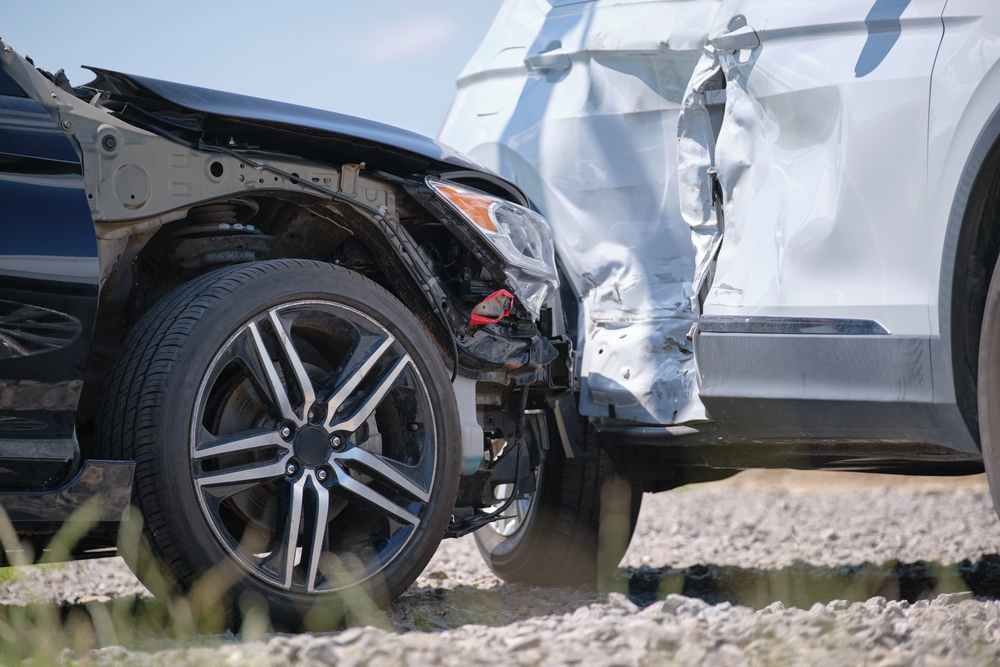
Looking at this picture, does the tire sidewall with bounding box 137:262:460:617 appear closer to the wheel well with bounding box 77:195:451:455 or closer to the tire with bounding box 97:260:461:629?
the tire with bounding box 97:260:461:629

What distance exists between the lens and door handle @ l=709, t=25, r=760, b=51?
283 centimetres

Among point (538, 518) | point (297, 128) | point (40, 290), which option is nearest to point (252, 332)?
point (40, 290)

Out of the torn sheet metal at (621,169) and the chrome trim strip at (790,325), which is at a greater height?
the torn sheet metal at (621,169)

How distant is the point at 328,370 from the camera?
2816 mm

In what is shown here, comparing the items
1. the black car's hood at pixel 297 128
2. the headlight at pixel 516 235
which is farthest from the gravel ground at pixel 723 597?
the black car's hood at pixel 297 128

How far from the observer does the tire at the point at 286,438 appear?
219 cm

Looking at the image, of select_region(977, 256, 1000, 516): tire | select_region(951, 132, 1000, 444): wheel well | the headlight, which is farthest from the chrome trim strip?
the headlight

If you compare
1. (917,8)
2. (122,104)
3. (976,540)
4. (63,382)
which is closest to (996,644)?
(917,8)

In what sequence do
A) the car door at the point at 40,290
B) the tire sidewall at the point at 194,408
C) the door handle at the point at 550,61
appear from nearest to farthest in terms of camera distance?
the car door at the point at 40,290 < the tire sidewall at the point at 194,408 < the door handle at the point at 550,61

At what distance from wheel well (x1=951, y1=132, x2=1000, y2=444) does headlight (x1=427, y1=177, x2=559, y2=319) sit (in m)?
1.26

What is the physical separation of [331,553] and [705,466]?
5.14 ft

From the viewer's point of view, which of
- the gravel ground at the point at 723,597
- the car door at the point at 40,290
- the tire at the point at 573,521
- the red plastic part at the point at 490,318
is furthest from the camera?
the tire at the point at 573,521

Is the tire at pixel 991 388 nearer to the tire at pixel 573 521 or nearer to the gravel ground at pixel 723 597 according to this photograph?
the gravel ground at pixel 723 597

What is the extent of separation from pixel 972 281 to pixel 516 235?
4.44 feet
